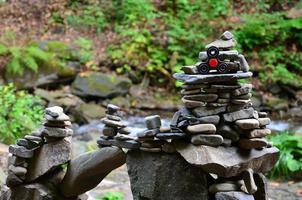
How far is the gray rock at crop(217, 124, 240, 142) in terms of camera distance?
4344 millimetres

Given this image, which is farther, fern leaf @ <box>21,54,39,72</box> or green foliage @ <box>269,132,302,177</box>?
fern leaf @ <box>21,54,39,72</box>

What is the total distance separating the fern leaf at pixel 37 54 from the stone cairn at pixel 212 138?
363 inches

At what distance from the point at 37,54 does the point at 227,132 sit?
9.82 metres

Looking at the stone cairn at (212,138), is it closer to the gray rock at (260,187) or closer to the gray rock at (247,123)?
the gray rock at (247,123)

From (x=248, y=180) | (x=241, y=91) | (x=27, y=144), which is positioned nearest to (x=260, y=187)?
(x=248, y=180)

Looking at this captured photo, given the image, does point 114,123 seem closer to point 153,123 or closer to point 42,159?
point 153,123

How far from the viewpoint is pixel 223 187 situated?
170 inches

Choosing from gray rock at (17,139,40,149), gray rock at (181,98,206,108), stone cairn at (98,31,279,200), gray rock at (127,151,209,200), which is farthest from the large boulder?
gray rock at (181,98,206,108)

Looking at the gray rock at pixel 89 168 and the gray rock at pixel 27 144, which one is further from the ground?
the gray rock at pixel 27 144

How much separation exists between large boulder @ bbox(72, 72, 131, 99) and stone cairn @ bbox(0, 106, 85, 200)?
8146 millimetres

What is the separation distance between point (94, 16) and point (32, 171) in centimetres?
1229

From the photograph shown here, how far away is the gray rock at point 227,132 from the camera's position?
14.3ft

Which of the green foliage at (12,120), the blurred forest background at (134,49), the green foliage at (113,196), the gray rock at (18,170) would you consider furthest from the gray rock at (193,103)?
the blurred forest background at (134,49)

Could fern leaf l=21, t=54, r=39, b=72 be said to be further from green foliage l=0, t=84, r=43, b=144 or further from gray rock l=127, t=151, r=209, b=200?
gray rock l=127, t=151, r=209, b=200
